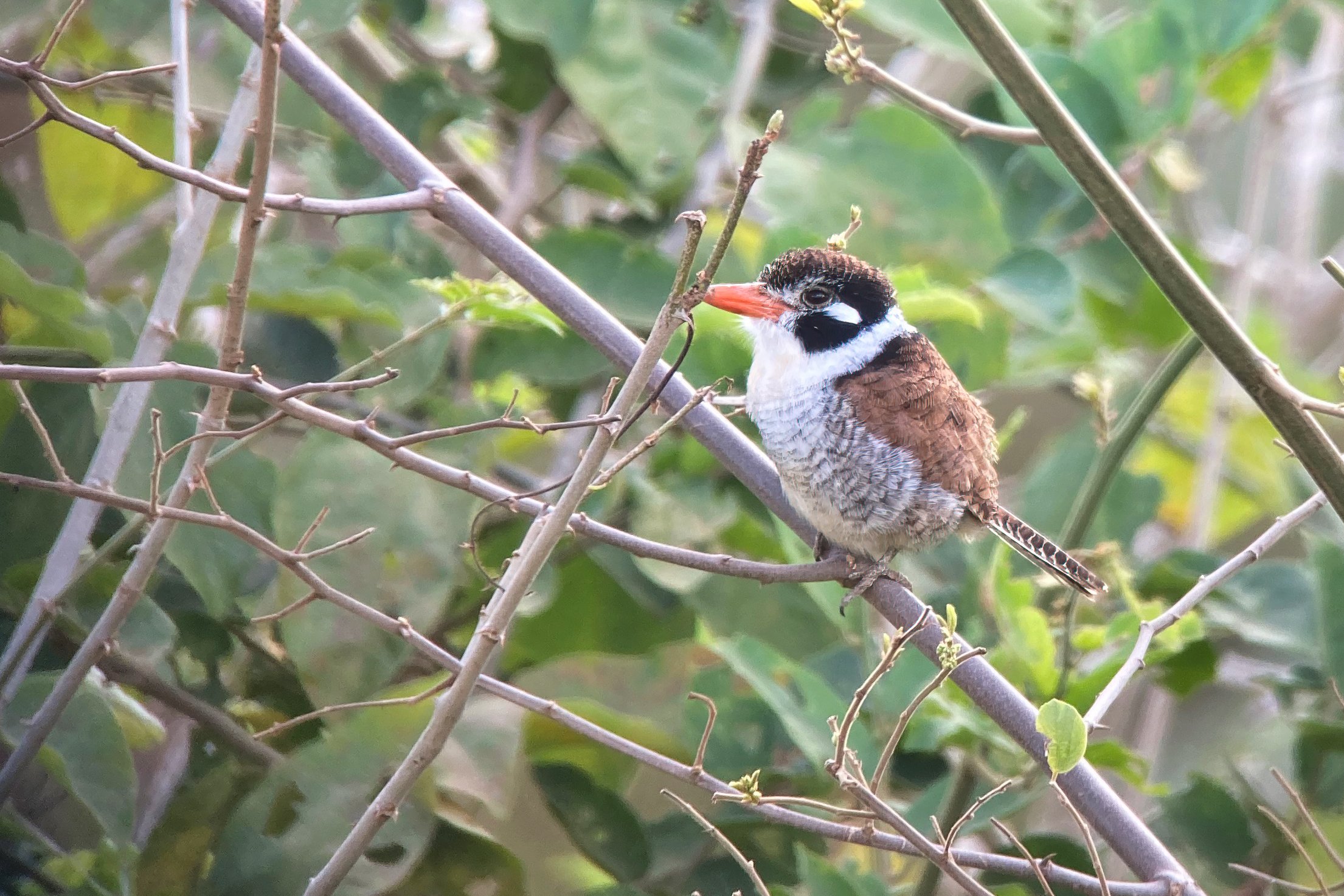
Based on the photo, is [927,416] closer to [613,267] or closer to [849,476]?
[849,476]

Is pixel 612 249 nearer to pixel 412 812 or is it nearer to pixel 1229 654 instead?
pixel 412 812

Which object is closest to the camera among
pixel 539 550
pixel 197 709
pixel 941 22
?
pixel 539 550

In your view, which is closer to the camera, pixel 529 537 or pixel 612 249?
pixel 529 537

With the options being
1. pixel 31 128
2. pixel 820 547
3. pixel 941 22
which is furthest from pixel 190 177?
pixel 941 22

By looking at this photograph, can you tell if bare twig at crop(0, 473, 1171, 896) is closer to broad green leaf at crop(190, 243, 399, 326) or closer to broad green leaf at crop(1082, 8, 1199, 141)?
broad green leaf at crop(190, 243, 399, 326)

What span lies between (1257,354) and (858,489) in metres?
0.71

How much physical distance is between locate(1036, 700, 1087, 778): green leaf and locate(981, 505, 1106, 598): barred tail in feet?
1.89

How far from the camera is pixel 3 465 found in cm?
181

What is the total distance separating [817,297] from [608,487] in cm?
51

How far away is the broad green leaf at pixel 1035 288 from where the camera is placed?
2.35m

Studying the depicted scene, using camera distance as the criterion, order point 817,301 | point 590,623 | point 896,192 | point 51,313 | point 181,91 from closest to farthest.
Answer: point 181,91
point 51,313
point 817,301
point 590,623
point 896,192

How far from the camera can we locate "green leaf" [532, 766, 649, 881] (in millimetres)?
2121

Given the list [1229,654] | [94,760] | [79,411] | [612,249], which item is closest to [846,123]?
[612,249]

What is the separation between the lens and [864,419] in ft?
6.57
